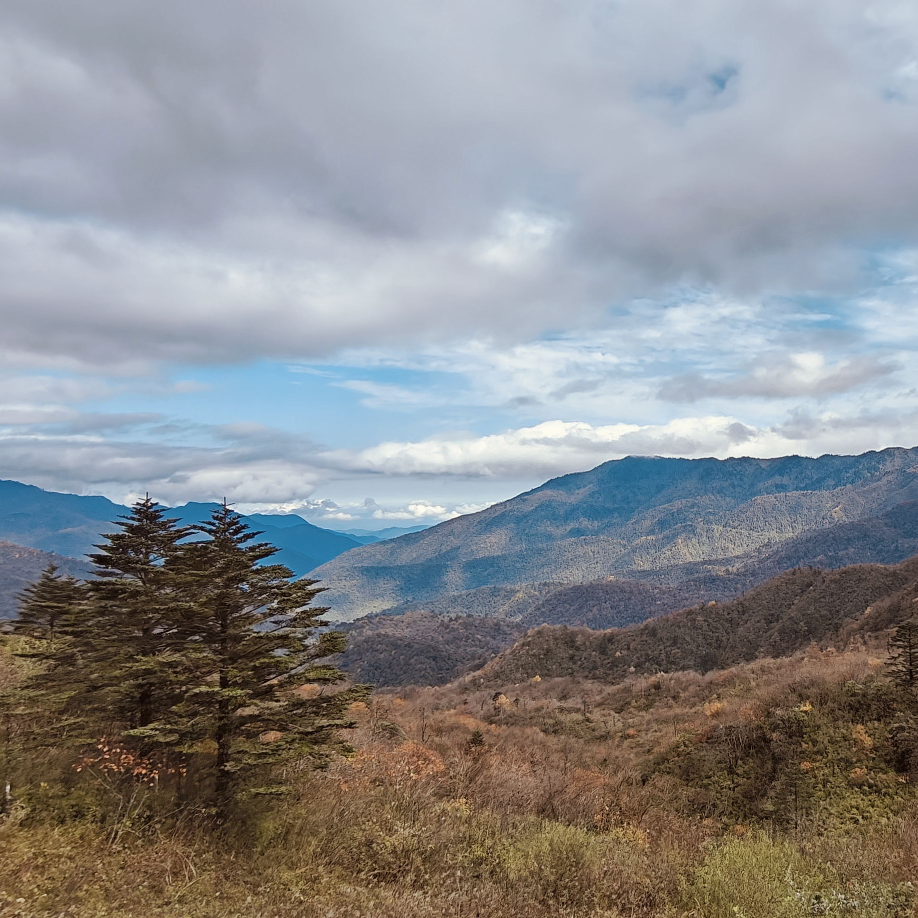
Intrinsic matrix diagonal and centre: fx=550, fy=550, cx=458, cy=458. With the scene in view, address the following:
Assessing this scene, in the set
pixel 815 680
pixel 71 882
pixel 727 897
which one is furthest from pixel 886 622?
pixel 71 882

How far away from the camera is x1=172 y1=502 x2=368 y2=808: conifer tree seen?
31.6 ft

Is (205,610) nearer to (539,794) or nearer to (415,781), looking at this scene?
(415,781)

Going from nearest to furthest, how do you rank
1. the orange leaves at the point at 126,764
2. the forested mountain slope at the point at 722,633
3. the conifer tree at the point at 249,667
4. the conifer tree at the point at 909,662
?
the conifer tree at the point at 249,667 → the orange leaves at the point at 126,764 → the conifer tree at the point at 909,662 → the forested mountain slope at the point at 722,633

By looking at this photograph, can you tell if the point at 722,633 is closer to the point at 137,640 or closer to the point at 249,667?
the point at 249,667

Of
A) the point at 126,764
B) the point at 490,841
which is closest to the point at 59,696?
the point at 126,764

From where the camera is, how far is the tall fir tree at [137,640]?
9992mm

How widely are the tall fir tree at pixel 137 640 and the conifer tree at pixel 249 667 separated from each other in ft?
1.34

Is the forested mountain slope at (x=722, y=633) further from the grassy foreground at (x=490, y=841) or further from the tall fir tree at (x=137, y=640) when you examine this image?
the tall fir tree at (x=137, y=640)

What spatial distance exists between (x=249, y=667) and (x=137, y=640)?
2786mm

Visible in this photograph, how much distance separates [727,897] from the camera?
8.82 m

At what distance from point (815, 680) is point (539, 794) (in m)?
15.7

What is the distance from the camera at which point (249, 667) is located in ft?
31.8

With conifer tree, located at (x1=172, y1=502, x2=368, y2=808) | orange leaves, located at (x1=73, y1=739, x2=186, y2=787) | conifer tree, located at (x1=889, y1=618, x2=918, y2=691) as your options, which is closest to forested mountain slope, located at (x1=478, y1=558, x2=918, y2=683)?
conifer tree, located at (x1=889, y1=618, x2=918, y2=691)

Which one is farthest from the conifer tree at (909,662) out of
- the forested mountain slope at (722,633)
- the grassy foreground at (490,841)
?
the forested mountain slope at (722,633)
